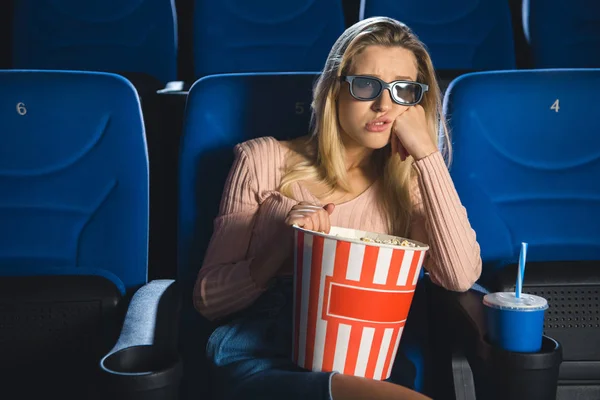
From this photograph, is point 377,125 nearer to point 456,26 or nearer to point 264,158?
point 264,158

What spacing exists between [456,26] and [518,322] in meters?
1.39

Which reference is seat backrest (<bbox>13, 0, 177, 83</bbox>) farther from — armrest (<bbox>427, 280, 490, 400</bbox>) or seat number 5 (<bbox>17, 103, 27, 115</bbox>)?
armrest (<bbox>427, 280, 490, 400</bbox>)

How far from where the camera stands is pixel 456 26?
6.77ft

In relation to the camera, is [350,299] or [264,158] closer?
[350,299]

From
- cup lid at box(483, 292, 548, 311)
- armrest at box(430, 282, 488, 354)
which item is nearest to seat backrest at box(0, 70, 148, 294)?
armrest at box(430, 282, 488, 354)

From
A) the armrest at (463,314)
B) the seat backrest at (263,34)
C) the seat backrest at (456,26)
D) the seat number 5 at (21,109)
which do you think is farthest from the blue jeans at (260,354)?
the seat backrest at (456,26)

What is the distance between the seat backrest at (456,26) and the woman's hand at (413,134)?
3.32 feet

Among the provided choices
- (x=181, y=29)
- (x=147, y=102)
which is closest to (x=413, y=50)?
(x=147, y=102)

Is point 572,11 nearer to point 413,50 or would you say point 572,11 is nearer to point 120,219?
point 413,50

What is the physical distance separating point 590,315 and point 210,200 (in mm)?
654

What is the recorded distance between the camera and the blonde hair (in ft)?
3.67

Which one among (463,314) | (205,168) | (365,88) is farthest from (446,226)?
(205,168)

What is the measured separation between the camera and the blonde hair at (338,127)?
3.67ft

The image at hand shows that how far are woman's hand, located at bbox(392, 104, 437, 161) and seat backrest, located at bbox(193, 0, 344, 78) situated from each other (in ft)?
3.08
